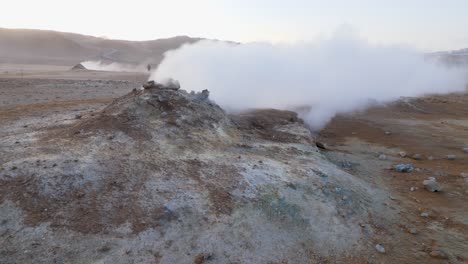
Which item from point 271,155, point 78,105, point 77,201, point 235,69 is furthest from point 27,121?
point 235,69

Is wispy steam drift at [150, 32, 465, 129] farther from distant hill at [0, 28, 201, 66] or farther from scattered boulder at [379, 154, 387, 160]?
distant hill at [0, 28, 201, 66]

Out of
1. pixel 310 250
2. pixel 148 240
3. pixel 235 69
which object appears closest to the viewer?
pixel 148 240

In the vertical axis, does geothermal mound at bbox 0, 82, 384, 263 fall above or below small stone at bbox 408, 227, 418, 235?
above

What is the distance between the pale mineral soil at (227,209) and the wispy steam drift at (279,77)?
440 cm

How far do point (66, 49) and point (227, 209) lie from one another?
164ft

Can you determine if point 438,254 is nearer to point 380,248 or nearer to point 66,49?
point 380,248

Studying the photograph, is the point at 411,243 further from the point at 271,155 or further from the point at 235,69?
the point at 235,69

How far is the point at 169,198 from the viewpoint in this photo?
15.0 feet

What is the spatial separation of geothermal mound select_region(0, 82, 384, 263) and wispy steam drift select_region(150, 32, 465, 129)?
14.0 feet

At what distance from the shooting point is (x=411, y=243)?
471cm

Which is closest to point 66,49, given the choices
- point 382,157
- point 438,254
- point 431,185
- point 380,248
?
point 382,157

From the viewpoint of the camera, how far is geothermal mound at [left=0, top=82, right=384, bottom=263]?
390cm

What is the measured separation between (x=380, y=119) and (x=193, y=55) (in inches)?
265

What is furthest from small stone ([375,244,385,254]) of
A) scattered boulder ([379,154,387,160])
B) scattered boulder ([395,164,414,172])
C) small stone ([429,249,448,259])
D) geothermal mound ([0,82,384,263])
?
scattered boulder ([379,154,387,160])
